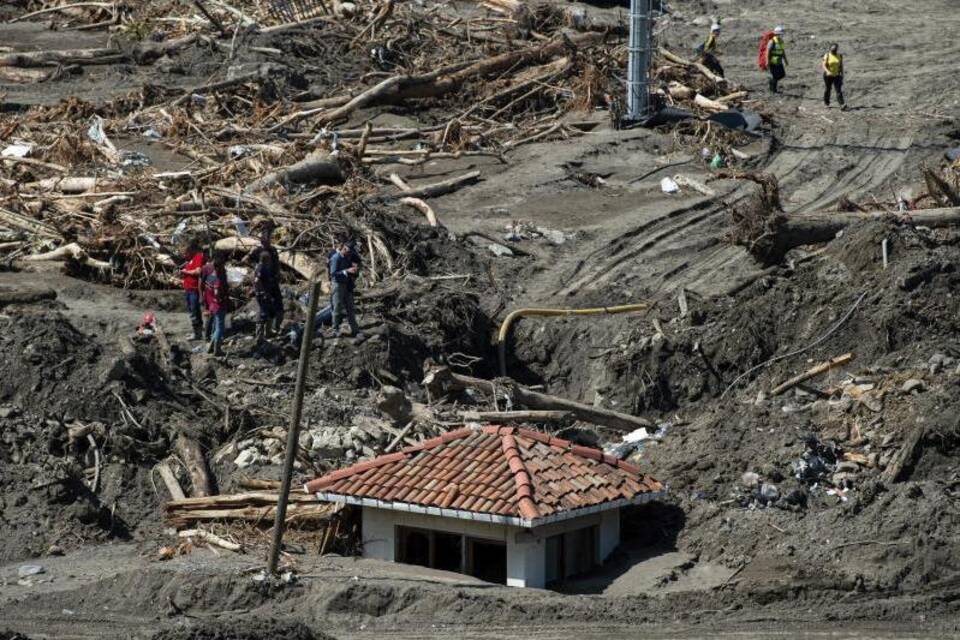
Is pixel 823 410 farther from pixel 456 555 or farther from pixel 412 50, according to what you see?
pixel 412 50

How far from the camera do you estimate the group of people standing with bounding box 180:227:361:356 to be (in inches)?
977

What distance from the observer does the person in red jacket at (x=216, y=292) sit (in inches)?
972

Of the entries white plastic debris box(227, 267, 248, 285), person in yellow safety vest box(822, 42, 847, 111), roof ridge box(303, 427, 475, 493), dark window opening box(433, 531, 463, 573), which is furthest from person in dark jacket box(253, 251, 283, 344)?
person in yellow safety vest box(822, 42, 847, 111)

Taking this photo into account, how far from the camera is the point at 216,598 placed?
1994cm

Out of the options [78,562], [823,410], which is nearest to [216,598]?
[78,562]

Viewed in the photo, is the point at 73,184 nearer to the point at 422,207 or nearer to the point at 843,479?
the point at 422,207

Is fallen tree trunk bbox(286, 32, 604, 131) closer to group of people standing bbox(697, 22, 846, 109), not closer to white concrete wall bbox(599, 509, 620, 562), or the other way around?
group of people standing bbox(697, 22, 846, 109)

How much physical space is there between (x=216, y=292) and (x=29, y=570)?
5062 mm

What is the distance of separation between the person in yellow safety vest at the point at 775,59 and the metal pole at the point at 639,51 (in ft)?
10.2

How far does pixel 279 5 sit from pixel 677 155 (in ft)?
35.0

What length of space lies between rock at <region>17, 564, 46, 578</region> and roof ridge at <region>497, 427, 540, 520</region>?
5.42 metres

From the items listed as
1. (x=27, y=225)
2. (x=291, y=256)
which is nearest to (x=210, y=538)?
(x=291, y=256)

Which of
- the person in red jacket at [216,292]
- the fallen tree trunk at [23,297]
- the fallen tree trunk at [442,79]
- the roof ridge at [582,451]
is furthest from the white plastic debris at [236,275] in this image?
the fallen tree trunk at [442,79]

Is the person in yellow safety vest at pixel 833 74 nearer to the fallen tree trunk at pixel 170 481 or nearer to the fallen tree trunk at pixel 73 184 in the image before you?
the fallen tree trunk at pixel 73 184
